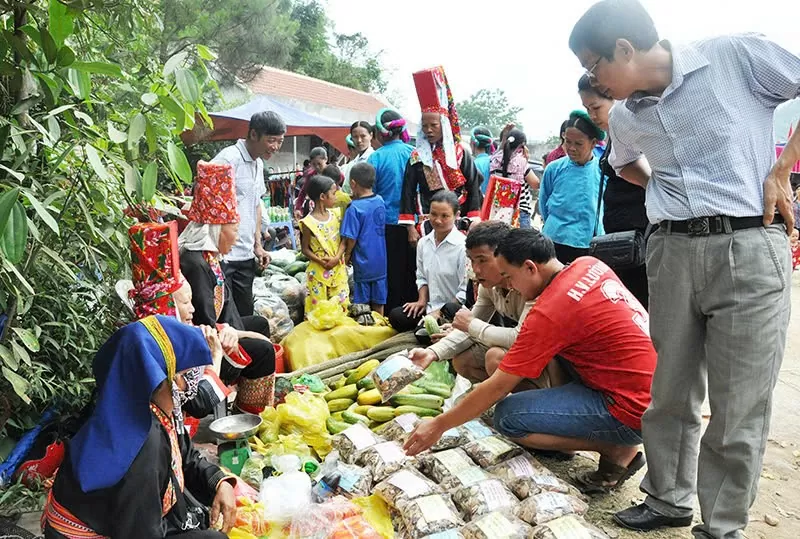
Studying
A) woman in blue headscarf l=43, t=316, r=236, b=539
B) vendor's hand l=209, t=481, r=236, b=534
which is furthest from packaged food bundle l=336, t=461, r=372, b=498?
woman in blue headscarf l=43, t=316, r=236, b=539

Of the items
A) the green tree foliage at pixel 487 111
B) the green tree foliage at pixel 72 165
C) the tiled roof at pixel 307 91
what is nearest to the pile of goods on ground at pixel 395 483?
the green tree foliage at pixel 72 165

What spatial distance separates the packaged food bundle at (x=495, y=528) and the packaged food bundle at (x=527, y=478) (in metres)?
0.23

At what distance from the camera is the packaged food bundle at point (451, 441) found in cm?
293

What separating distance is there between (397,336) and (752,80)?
9.79 ft

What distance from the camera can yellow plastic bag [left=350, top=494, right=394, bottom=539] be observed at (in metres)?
2.45

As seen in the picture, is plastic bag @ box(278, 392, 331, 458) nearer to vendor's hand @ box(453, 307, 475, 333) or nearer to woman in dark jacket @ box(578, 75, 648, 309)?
vendor's hand @ box(453, 307, 475, 333)

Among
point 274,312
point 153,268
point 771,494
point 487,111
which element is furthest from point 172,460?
point 487,111

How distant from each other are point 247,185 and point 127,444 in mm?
3027

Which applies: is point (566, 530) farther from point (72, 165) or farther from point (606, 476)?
point (72, 165)

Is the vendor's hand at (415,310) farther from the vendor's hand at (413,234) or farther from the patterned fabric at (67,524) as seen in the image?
the patterned fabric at (67,524)

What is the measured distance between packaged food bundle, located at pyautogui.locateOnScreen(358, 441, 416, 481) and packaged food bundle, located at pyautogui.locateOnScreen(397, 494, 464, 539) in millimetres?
273

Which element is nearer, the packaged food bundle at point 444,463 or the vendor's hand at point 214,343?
the vendor's hand at point 214,343

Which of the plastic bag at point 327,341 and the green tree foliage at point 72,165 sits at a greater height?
the green tree foliage at point 72,165

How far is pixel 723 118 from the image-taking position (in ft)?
6.83
